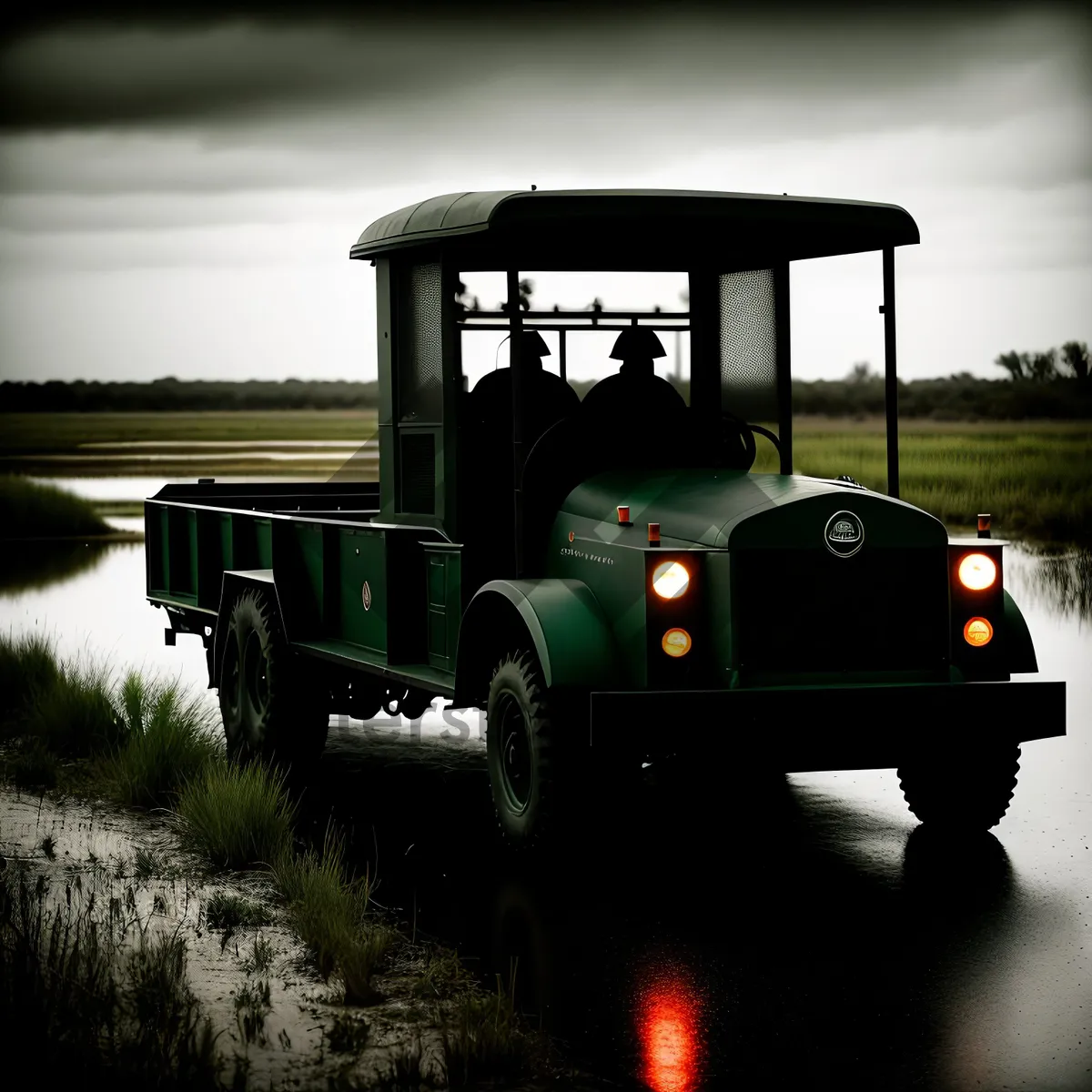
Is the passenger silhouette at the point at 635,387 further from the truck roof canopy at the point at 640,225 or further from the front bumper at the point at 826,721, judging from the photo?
the front bumper at the point at 826,721

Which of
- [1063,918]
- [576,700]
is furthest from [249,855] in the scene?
[1063,918]

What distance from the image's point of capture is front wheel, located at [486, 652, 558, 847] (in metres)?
7.73

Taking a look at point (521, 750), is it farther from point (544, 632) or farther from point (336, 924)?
point (336, 924)

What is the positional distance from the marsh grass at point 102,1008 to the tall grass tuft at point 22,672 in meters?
6.00

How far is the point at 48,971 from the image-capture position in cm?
584

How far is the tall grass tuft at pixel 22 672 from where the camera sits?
12.5m

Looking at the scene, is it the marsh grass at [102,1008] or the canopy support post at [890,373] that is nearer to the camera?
the marsh grass at [102,1008]

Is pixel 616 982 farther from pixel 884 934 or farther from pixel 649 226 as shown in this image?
pixel 649 226

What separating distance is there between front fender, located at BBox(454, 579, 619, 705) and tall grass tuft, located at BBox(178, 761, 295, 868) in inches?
39.3

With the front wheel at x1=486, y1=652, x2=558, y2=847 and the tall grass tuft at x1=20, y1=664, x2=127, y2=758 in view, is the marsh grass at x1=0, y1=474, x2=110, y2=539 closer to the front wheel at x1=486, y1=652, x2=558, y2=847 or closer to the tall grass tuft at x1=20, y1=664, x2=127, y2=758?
the tall grass tuft at x1=20, y1=664, x2=127, y2=758

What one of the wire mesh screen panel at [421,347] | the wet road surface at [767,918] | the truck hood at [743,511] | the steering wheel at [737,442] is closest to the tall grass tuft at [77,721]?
the wet road surface at [767,918]

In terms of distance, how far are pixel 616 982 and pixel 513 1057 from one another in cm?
109

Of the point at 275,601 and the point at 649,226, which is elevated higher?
the point at 649,226

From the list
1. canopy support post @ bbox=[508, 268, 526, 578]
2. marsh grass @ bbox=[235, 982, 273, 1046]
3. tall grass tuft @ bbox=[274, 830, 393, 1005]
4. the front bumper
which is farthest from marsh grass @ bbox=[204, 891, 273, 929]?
canopy support post @ bbox=[508, 268, 526, 578]
